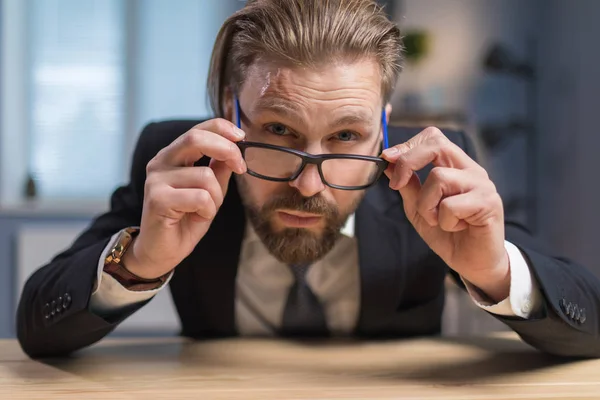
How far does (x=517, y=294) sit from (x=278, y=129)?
20.0 inches

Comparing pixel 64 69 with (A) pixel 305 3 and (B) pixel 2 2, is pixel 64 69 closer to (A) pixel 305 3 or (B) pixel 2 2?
(B) pixel 2 2

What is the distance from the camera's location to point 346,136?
3.92ft

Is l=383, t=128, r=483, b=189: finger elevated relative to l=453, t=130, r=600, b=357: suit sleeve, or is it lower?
elevated

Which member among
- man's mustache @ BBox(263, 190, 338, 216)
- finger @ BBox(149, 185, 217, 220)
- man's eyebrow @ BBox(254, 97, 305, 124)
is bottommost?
man's mustache @ BBox(263, 190, 338, 216)

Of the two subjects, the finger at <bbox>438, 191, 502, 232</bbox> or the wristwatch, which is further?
the wristwatch

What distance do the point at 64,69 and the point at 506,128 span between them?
289 centimetres

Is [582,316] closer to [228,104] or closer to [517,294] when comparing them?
[517,294]

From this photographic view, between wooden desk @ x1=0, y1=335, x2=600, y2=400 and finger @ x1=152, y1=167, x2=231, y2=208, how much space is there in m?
0.29

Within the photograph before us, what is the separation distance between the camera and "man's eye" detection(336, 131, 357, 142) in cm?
119

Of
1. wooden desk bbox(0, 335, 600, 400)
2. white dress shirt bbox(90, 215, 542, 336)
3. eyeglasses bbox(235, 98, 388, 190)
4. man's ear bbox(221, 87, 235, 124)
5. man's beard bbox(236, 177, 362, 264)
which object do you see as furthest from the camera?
white dress shirt bbox(90, 215, 542, 336)

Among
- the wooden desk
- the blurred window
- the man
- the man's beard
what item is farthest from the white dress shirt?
the blurred window

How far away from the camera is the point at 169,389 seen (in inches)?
36.3

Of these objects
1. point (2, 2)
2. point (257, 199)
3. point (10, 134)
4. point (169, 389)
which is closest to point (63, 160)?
point (10, 134)

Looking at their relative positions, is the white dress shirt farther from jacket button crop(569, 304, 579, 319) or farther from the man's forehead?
jacket button crop(569, 304, 579, 319)
